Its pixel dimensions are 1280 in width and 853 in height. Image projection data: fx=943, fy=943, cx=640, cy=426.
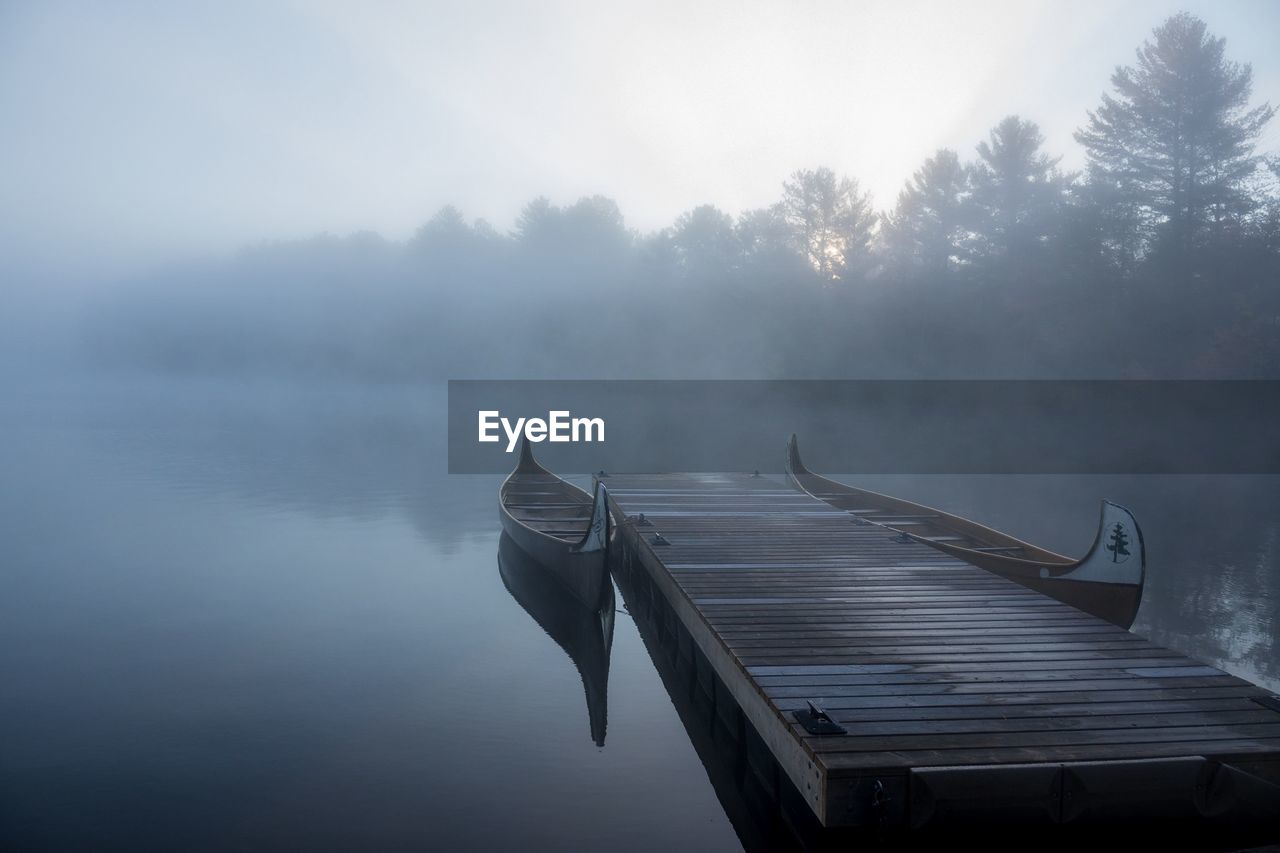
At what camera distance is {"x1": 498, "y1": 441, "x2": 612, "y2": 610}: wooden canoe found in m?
9.38

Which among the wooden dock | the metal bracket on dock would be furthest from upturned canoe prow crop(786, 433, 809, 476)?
the metal bracket on dock

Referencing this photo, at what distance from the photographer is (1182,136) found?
33.1 m

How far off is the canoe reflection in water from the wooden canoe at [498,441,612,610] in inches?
6.6

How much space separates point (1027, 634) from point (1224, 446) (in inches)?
1021

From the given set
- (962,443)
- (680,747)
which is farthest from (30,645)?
(962,443)

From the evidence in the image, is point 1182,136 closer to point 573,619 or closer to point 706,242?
point 706,242

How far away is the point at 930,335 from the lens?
134 feet

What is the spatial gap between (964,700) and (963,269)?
38.5 metres

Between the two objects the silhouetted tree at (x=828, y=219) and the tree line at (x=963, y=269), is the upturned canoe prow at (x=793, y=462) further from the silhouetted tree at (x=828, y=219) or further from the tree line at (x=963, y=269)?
the silhouetted tree at (x=828, y=219)

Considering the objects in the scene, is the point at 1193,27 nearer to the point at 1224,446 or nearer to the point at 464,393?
the point at 1224,446

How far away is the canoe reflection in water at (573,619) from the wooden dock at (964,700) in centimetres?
101

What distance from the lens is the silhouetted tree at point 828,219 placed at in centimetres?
4945

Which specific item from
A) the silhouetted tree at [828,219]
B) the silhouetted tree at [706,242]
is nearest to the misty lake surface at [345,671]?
the silhouetted tree at [828,219]

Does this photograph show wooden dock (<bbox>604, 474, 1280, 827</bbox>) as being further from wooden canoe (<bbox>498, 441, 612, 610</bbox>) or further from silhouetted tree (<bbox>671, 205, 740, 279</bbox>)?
silhouetted tree (<bbox>671, 205, 740, 279</bbox>)
